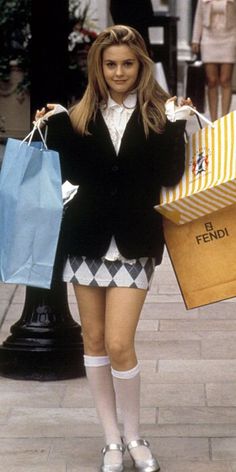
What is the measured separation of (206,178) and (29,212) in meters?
0.70

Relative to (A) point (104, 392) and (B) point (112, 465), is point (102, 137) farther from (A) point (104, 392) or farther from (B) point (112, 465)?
(B) point (112, 465)

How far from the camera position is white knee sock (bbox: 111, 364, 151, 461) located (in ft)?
17.4

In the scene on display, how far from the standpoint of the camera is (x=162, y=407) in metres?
6.36

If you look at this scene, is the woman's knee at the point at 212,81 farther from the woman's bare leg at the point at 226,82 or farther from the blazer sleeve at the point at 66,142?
the blazer sleeve at the point at 66,142

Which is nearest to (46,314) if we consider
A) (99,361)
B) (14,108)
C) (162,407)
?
(162,407)

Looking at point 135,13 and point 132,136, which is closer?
point 132,136

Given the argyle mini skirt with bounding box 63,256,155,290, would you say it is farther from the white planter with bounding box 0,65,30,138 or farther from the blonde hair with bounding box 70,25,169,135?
the white planter with bounding box 0,65,30,138

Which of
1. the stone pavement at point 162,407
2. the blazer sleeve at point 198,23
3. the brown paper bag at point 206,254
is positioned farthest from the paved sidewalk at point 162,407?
the blazer sleeve at point 198,23

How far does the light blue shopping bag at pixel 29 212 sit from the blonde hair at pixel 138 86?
212 millimetres

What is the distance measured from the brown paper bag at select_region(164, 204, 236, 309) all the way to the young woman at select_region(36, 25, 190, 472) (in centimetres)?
10

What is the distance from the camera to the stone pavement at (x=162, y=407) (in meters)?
5.61

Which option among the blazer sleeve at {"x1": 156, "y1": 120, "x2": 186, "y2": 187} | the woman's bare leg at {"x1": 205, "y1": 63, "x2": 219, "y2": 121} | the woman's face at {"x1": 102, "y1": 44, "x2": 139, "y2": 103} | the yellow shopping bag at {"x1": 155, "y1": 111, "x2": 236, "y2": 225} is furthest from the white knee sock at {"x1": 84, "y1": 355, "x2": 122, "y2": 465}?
the woman's bare leg at {"x1": 205, "y1": 63, "x2": 219, "y2": 121}

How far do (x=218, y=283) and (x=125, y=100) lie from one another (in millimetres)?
814

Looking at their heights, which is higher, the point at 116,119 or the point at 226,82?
the point at 116,119
